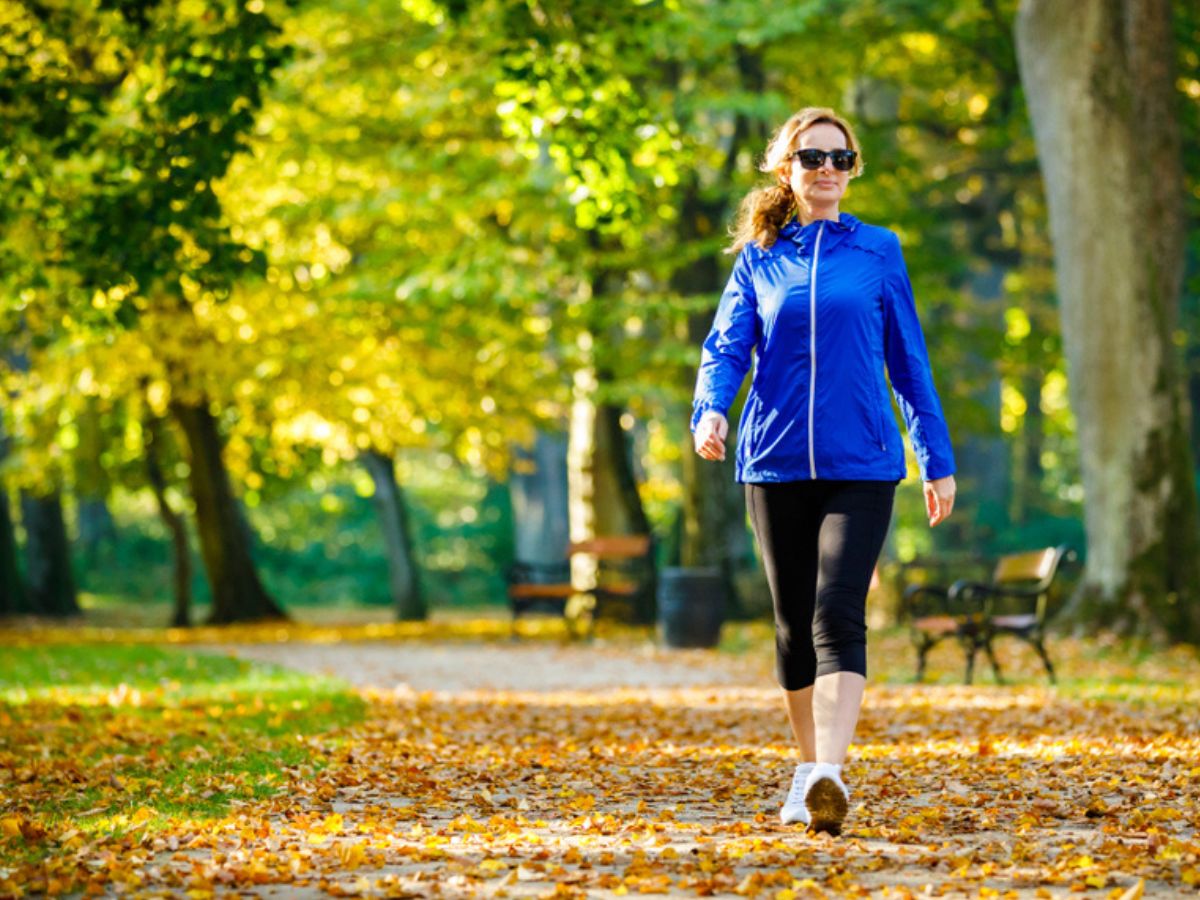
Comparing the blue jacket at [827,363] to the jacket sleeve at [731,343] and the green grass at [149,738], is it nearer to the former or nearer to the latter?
the jacket sleeve at [731,343]

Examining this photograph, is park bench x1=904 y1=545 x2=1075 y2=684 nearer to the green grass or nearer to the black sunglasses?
the green grass

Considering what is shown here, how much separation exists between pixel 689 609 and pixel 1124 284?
523cm

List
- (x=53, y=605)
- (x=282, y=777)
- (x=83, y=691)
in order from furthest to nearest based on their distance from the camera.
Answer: (x=53, y=605), (x=83, y=691), (x=282, y=777)

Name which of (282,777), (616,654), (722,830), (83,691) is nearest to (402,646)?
(616,654)

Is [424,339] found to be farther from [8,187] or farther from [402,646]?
[8,187]

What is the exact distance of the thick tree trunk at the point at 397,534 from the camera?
27.5 metres

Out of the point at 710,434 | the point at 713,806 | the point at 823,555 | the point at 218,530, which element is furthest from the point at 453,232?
the point at 823,555

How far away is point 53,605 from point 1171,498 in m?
21.5

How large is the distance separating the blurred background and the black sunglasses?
5.55 metres

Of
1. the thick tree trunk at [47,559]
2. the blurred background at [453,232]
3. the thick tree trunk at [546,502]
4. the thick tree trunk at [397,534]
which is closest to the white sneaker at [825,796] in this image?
the blurred background at [453,232]

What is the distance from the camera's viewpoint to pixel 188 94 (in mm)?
10344

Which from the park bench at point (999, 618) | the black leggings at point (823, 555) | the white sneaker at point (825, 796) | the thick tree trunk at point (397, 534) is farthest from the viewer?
the thick tree trunk at point (397, 534)

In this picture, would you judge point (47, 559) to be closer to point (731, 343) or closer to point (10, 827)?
point (10, 827)

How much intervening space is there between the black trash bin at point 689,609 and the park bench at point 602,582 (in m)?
2.21
